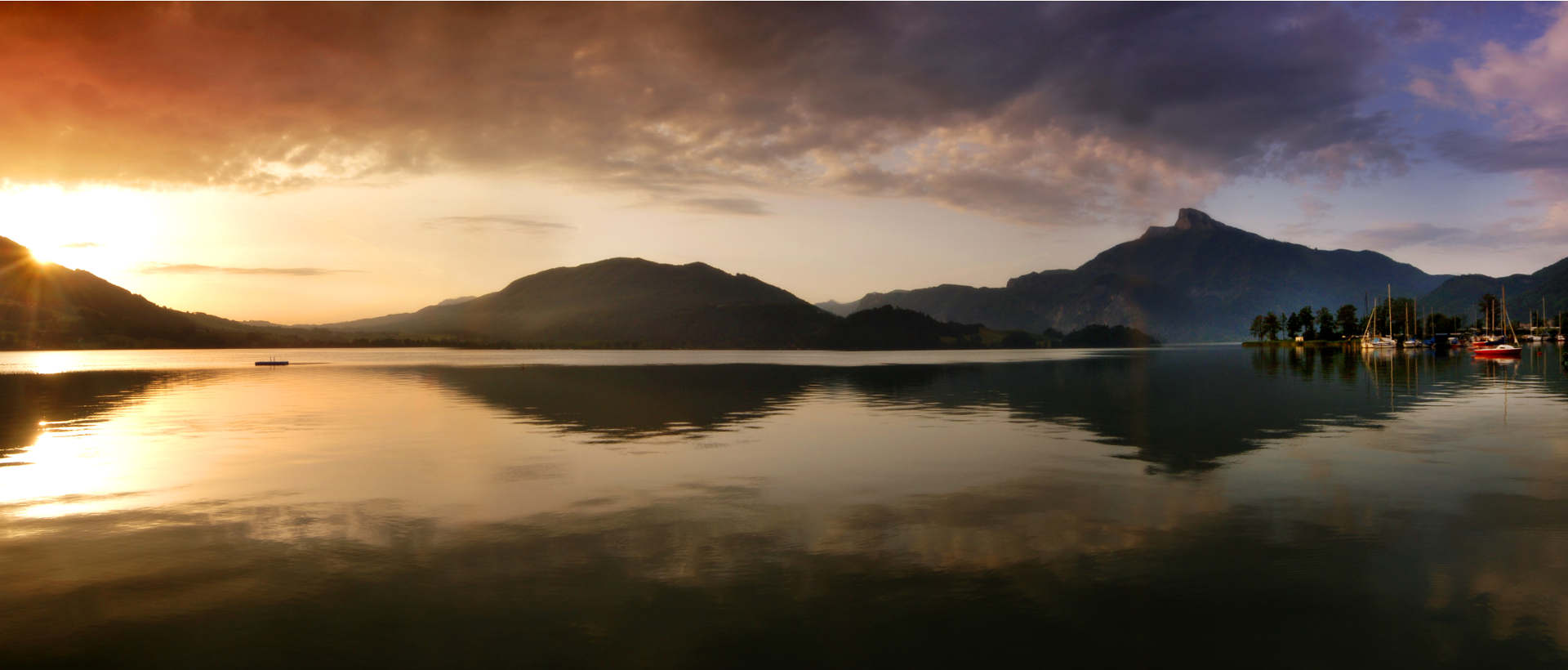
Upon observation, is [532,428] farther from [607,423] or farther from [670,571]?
[670,571]

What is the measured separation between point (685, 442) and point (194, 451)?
2217cm

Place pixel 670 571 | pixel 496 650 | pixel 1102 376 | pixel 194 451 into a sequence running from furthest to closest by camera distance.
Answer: pixel 1102 376, pixel 194 451, pixel 670 571, pixel 496 650

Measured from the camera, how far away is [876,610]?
14.5m

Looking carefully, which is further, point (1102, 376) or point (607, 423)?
point (1102, 376)

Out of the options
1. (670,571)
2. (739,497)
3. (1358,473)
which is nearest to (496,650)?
(670,571)

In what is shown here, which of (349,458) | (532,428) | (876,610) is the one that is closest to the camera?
(876,610)

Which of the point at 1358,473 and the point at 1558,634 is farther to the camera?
the point at 1358,473

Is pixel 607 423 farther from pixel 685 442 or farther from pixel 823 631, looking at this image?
pixel 823 631

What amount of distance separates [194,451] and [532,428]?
15.7 m

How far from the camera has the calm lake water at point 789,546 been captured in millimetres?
13242

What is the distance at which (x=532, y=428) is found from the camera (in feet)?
156

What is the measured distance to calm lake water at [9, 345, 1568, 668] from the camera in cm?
1324

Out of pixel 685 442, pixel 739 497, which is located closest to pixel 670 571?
pixel 739 497

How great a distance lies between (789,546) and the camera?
63.7 ft
